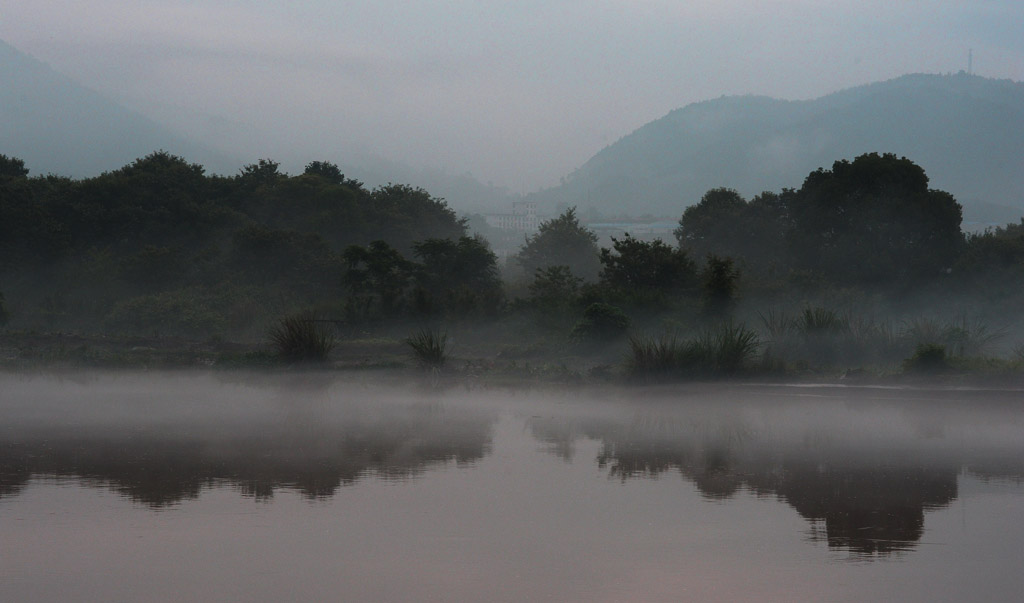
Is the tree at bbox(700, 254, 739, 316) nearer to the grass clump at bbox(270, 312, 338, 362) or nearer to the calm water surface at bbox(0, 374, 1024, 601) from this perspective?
the calm water surface at bbox(0, 374, 1024, 601)

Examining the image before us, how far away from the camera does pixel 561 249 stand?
147 ft

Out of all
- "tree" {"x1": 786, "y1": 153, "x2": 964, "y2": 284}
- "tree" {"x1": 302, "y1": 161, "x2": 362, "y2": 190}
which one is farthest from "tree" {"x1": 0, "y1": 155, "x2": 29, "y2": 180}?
"tree" {"x1": 786, "y1": 153, "x2": 964, "y2": 284}

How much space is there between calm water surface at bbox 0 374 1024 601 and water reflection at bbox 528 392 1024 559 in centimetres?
4

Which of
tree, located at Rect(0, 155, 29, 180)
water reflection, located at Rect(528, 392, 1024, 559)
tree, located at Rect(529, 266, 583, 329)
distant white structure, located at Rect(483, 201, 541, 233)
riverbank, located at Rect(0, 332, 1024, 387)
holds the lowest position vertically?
water reflection, located at Rect(528, 392, 1024, 559)

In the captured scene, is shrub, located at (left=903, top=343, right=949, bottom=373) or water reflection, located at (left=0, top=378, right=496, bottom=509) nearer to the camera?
water reflection, located at (left=0, top=378, right=496, bottom=509)

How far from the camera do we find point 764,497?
27.0ft

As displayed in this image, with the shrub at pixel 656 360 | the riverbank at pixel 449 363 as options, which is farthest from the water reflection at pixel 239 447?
the shrub at pixel 656 360

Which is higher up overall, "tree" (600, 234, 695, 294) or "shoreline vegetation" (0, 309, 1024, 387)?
"tree" (600, 234, 695, 294)

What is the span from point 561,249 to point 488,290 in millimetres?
18726

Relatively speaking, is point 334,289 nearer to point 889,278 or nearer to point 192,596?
point 889,278

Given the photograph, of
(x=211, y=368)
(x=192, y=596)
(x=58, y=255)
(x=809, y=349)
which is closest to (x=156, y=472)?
(x=192, y=596)

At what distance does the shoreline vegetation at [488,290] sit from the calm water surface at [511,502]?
3382mm

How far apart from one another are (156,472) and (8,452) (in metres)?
2.03

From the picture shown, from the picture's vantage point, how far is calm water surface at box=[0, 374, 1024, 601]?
5.96 meters
